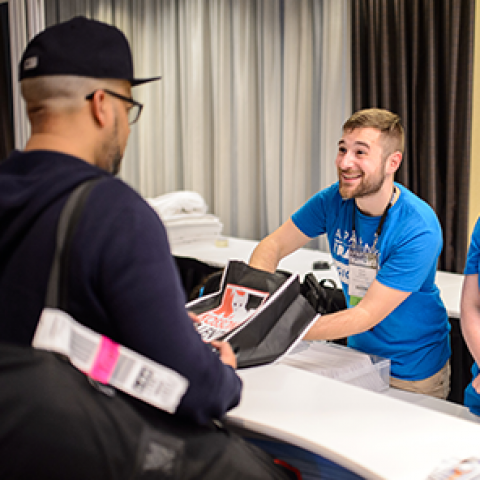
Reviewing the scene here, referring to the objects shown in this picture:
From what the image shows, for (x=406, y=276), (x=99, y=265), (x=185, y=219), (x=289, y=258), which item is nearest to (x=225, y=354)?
(x=99, y=265)

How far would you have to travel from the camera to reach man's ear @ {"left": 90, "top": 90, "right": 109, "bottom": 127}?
750mm

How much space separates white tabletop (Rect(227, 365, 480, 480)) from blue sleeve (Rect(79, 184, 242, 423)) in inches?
13.4

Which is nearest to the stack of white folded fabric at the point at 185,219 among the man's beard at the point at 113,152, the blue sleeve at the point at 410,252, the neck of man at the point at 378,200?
the neck of man at the point at 378,200

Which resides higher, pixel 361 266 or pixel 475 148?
pixel 475 148

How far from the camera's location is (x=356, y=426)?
1000 millimetres

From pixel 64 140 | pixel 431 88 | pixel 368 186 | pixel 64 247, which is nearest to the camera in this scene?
pixel 64 247

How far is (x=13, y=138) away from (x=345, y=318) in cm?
284

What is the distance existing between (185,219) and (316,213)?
65.2 inches

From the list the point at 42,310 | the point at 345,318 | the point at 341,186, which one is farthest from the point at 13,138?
the point at 42,310

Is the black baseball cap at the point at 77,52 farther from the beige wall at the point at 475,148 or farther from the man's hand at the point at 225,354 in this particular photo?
the beige wall at the point at 475,148

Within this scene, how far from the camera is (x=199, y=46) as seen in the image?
3920 mm

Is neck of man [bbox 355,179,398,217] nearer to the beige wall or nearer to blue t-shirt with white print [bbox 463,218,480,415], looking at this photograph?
blue t-shirt with white print [bbox 463,218,480,415]

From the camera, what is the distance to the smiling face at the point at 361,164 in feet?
5.50

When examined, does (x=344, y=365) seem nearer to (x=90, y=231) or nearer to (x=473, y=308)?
(x=473, y=308)
